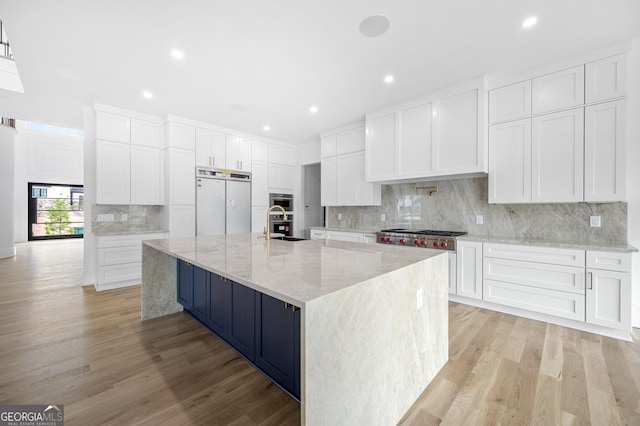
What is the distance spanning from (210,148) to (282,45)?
285cm

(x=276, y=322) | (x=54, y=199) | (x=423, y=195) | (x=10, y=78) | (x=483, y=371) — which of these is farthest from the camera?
(x=54, y=199)

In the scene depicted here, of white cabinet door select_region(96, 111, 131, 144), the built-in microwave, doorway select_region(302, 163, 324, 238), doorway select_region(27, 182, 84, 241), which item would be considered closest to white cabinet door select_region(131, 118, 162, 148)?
white cabinet door select_region(96, 111, 131, 144)

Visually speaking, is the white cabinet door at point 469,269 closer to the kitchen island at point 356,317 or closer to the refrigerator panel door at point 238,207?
the kitchen island at point 356,317

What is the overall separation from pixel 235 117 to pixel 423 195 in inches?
132

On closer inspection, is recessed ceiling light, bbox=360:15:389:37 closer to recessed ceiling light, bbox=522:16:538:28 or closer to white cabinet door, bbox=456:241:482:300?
recessed ceiling light, bbox=522:16:538:28

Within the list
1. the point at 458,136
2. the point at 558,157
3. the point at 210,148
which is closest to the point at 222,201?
the point at 210,148

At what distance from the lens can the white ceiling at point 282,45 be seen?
6.53ft

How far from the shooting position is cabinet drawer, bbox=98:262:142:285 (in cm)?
→ 368

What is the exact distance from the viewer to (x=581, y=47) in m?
2.44

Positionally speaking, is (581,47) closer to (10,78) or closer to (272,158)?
(272,158)

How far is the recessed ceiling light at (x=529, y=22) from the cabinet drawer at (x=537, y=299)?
8.01ft

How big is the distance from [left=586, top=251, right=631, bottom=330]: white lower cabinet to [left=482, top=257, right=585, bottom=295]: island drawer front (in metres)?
0.08

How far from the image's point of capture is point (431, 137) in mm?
3439

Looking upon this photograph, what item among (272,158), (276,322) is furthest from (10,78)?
(276,322)
